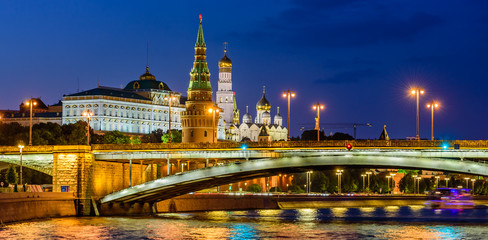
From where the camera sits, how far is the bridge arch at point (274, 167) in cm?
6450

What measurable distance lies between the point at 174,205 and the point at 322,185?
2788 inches

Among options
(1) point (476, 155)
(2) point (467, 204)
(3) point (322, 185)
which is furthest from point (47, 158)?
(3) point (322, 185)

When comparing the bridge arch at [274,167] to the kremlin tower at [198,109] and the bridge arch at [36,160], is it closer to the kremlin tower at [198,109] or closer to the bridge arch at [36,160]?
the bridge arch at [36,160]

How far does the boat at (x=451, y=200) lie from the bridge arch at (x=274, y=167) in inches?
1064

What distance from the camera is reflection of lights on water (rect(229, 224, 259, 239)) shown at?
57656 mm

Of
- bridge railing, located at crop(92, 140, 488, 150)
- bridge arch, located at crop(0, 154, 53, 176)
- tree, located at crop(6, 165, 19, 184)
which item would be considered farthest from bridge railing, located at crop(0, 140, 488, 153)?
tree, located at crop(6, 165, 19, 184)

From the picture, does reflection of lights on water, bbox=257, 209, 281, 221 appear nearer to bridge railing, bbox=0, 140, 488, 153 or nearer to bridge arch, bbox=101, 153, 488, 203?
bridge arch, bbox=101, 153, 488, 203

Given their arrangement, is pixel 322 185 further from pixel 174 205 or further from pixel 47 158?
pixel 47 158

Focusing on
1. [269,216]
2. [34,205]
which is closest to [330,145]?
[269,216]

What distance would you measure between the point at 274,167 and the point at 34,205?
56.4 ft

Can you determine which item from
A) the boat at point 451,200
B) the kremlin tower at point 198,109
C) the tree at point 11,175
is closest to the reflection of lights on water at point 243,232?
the boat at point 451,200

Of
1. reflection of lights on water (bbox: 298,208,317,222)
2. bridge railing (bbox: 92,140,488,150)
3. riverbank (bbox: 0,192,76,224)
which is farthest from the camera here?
reflection of lights on water (bbox: 298,208,317,222)

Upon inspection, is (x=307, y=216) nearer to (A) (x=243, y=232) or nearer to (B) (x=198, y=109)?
(A) (x=243, y=232)

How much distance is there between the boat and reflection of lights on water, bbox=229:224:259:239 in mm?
34997
